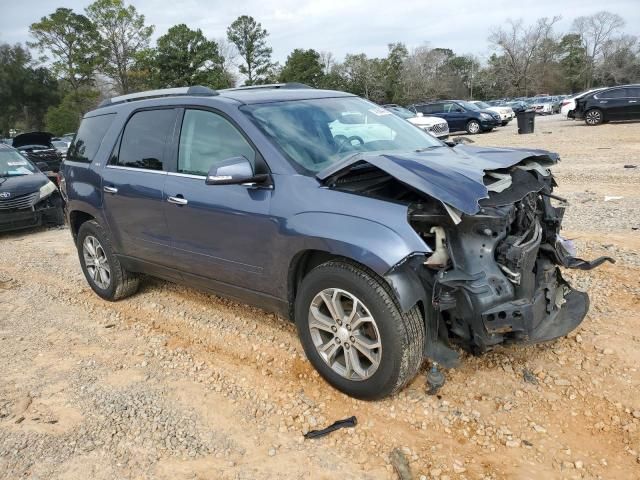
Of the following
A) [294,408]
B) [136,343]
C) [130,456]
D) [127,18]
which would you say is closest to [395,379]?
[294,408]

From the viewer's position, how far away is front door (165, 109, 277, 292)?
3395mm

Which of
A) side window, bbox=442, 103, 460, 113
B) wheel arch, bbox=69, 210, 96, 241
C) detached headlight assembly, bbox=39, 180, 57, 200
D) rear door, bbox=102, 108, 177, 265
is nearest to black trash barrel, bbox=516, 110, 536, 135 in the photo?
side window, bbox=442, 103, 460, 113

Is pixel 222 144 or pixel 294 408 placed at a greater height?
pixel 222 144

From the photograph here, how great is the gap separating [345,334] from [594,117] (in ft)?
74.9

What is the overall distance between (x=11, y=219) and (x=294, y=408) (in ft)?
24.6

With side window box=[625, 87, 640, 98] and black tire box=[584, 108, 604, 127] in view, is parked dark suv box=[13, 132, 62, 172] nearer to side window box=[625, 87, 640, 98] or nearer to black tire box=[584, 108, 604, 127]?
black tire box=[584, 108, 604, 127]

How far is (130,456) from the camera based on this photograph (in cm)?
280

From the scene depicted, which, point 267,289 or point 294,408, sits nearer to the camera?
point 294,408

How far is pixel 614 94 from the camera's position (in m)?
21.3

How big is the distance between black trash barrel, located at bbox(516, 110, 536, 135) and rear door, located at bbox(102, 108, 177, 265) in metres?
19.6

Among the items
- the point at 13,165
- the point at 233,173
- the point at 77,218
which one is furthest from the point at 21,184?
the point at 233,173

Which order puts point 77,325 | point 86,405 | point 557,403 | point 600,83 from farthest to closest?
point 600,83
point 77,325
point 86,405
point 557,403

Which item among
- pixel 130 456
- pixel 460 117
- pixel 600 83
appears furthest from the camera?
pixel 600 83

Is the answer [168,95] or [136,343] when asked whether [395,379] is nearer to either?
[136,343]
